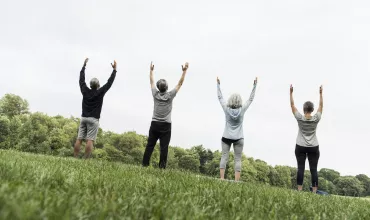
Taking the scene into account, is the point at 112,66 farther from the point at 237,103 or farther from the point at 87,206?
the point at 87,206

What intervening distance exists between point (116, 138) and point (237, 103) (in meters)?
66.0

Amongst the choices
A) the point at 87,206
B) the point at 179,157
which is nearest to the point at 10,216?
the point at 87,206

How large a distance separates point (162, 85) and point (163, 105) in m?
0.64

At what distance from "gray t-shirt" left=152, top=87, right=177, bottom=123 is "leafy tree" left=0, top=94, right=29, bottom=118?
234 feet

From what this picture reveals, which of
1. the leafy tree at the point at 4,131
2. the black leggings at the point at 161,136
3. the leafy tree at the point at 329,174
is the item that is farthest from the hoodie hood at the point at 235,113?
the leafy tree at the point at 329,174

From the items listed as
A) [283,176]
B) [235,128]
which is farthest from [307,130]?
[283,176]

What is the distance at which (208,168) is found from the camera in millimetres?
95938

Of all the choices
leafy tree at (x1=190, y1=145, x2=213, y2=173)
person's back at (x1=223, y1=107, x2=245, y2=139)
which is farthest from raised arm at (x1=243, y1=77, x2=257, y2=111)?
leafy tree at (x1=190, y1=145, x2=213, y2=173)

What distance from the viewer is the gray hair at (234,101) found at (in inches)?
420

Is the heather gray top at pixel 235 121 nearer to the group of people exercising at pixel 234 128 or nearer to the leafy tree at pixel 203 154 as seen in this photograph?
the group of people exercising at pixel 234 128

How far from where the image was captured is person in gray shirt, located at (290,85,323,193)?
1044cm

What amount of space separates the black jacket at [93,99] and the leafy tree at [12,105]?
226 ft

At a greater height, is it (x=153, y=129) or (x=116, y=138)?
(x=116, y=138)

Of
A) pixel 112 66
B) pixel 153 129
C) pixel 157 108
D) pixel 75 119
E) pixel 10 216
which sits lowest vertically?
pixel 10 216
